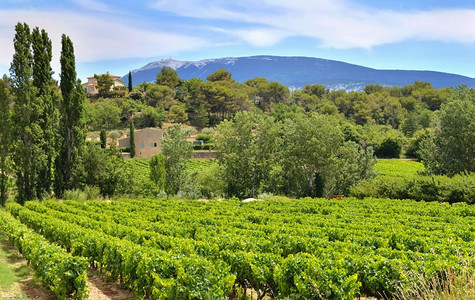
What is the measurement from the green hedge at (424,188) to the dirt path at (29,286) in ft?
75.0

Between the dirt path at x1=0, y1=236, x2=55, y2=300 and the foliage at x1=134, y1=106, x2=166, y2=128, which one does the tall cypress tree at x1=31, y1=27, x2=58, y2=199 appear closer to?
the dirt path at x1=0, y1=236, x2=55, y2=300

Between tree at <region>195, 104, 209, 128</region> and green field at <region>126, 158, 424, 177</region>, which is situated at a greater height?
tree at <region>195, 104, 209, 128</region>

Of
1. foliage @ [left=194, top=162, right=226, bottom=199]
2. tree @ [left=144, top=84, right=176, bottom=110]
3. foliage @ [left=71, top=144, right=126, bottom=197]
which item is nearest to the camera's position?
foliage @ [left=71, top=144, right=126, bottom=197]

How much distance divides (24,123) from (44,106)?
73.6 inches

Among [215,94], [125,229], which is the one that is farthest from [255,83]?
[125,229]

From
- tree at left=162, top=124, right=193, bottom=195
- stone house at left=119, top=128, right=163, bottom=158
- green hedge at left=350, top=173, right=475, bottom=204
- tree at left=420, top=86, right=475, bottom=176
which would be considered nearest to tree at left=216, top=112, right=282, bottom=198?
tree at left=162, top=124, right=193, bottom=195

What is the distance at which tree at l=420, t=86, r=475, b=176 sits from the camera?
34.2 metres

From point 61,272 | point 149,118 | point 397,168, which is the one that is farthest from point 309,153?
point 149,118

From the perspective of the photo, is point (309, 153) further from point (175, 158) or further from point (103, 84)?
point (103, 84)

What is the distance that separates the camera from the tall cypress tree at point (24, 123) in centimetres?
2492

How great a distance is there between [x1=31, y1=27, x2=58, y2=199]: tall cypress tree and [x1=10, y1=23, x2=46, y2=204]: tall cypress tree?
45cm

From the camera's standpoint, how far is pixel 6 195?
26.4 metres

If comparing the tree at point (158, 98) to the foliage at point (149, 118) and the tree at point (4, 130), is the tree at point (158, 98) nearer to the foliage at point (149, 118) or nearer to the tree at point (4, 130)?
the foliage at point (149, 118)

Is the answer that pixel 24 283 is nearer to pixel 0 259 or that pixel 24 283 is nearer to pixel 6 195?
pixel 0 259
